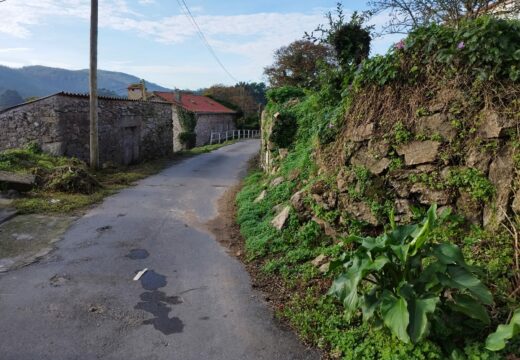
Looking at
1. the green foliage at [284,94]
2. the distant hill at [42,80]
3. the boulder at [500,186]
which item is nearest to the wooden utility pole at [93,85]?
the green foliage at [284,94]

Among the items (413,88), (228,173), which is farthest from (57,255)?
(228,173)

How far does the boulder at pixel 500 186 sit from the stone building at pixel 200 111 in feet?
86.9

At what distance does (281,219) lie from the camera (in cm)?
673

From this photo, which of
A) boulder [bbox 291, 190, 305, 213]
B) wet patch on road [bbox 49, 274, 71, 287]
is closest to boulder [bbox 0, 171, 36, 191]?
wet patch on road [bbox 49, 274, 71, 287]

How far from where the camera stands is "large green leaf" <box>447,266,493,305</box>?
3.29 metres

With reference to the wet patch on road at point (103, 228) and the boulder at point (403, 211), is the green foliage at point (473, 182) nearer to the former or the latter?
the boulder at point (403, 211)

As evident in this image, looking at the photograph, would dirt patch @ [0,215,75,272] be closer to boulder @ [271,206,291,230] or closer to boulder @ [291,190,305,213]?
boulder @ [271,206,291,230]

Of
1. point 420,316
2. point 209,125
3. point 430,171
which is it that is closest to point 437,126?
point 430,171

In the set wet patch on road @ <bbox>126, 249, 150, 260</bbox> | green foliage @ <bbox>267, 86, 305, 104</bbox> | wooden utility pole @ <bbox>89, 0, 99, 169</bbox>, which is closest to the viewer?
wet patch on road @ <bbox>126, 249, 150, 260</bbox>

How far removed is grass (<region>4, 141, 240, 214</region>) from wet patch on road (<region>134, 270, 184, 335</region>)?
412 cm

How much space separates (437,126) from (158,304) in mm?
4315

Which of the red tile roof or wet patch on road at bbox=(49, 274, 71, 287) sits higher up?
the red tile roof

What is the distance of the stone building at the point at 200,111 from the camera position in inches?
1294

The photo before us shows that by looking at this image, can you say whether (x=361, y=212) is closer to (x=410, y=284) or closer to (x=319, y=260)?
(x=319, y=260)
